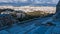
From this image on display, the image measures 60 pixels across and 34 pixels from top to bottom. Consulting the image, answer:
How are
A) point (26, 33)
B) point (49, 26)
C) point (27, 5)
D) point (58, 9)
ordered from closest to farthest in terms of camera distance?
point (26, 33), point (49, 26), point (58, 9), point (27, 5)

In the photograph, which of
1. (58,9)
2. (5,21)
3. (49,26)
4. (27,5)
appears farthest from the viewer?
(27,5)

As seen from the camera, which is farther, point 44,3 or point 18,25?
point 44,3

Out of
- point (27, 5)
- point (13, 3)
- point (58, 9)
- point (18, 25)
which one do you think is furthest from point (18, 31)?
point (13, 3)

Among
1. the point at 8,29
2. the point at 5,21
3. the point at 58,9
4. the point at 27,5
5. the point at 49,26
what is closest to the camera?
the point at 8,29

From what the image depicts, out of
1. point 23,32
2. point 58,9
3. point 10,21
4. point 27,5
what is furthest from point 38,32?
point 27,5

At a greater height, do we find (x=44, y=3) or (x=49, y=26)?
(x=49, y=26)

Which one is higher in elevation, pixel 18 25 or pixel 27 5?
pixel 18 25

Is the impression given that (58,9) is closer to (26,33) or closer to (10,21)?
(10,21)

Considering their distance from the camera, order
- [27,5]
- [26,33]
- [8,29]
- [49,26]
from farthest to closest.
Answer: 1. [27,5]
2. [49,26]
3. [8,29]
4. [26,33]

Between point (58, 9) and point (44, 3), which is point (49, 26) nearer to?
point (58, 9)
